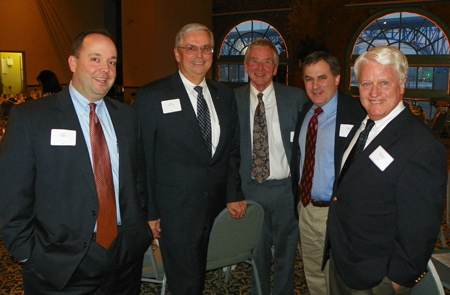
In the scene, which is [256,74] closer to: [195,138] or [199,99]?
[199,99]

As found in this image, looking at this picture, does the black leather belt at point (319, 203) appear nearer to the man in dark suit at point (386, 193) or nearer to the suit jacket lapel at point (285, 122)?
the suit jacket lapel at point (285, 122)

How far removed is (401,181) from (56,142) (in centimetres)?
→ 150

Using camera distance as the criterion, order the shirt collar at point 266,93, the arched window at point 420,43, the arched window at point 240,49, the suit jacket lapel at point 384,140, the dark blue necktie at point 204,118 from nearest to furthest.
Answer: the suit jacket lapel at point 384,140 → the dark blue necktie at point 204,118 → the shirt collar at point 266,93 → the arched window at point 420,43 → the arched window at point 240,49

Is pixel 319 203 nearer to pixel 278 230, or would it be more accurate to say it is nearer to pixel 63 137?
pixel 278 230

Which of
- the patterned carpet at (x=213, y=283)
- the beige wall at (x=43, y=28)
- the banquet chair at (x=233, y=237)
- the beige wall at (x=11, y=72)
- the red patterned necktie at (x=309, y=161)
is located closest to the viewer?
the banquet chair at (x=233, y=237)

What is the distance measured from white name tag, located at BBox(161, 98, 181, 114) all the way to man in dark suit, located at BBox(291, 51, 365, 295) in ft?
2.93

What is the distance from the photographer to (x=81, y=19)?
14.6 m

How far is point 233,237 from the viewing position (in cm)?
243

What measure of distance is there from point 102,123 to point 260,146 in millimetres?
1238

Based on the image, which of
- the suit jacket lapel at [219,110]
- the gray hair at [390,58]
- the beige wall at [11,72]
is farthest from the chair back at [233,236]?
the beige wall at [11,72]

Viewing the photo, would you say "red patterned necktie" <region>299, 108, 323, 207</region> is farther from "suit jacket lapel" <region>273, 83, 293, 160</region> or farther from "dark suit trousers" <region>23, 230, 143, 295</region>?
"dark suit trousers" <region>23, 230, 143, 295</region>

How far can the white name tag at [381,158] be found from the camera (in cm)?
162

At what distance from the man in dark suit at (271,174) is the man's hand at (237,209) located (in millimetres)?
317

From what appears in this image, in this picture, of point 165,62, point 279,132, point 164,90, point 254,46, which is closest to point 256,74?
point 254,46
